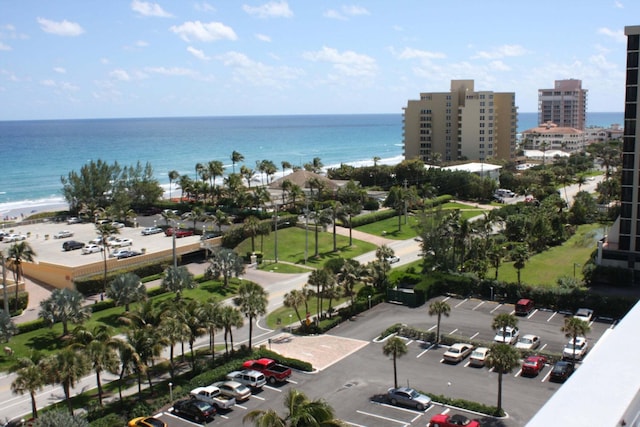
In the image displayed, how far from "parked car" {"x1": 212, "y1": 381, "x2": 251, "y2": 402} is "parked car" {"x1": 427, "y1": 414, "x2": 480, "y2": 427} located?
9358mm

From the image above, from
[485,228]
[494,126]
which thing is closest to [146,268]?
[485,228]

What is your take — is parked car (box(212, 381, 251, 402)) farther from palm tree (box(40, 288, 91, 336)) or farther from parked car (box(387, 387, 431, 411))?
palm tree (box(40, 288, 91, 336))

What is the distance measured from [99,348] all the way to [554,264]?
41.3 metres

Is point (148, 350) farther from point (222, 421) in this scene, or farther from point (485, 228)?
point (485, 228)

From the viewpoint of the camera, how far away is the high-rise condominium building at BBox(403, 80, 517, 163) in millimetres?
130875

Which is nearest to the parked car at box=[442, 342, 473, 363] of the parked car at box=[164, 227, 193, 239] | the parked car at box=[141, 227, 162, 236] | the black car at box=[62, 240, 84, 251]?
the parked car at box=[164, 227, 193, 239]

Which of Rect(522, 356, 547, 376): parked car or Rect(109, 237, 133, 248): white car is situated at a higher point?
Rect(109, 237, 133, 248): white car

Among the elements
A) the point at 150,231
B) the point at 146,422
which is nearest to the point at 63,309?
the point at 146,422

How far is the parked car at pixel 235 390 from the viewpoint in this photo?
30.9 m

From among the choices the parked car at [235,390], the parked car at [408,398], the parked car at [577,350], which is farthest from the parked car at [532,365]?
the parked car at [235,390]

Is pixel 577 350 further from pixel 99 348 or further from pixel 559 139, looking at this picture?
pixel 559 139

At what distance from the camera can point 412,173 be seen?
102 meters

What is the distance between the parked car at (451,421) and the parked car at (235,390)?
368 inches

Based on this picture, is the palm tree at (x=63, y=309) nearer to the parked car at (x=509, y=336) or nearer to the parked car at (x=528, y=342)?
the parked car at (x=509, y=336)
